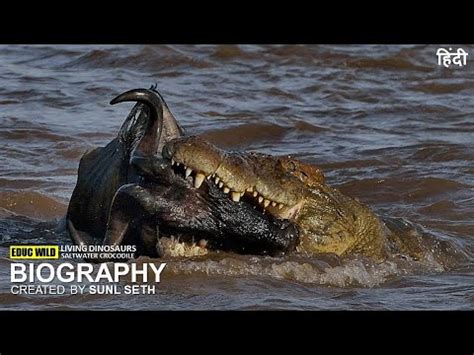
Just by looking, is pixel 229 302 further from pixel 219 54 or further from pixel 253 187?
pixel 219 54

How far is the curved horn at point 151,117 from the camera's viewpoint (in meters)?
5.60

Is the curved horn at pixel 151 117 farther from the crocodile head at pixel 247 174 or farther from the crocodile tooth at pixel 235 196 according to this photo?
the crocodile tooth at pixel 235 196

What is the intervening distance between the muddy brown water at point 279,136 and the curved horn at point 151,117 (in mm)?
604

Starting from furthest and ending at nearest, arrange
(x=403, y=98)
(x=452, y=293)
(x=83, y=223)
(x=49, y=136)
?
(x=403, y=98)
(x=49, y=136)
(x=83, y=223)
(x=452, y=293)

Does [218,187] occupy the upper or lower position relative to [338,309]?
upper

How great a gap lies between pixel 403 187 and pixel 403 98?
10.8 ft

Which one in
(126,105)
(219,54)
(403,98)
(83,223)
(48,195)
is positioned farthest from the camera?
(219,54)

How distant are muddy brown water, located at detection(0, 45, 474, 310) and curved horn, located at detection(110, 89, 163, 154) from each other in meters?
0.60

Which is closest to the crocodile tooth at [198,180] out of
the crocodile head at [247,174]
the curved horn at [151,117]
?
the crocodile head at [247,174]

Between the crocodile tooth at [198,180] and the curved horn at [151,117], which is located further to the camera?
the curved horn at [151,117]

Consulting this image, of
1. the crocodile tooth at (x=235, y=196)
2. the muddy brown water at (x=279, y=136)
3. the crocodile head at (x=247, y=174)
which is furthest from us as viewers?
the muddy brown water at (x=279, y=136)

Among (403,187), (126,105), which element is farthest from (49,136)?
(403,187)

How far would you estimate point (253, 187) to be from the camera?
5.38 meters

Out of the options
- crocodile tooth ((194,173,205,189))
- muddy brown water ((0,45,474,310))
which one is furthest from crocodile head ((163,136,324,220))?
muddy brown water ((0,45,474,310))
